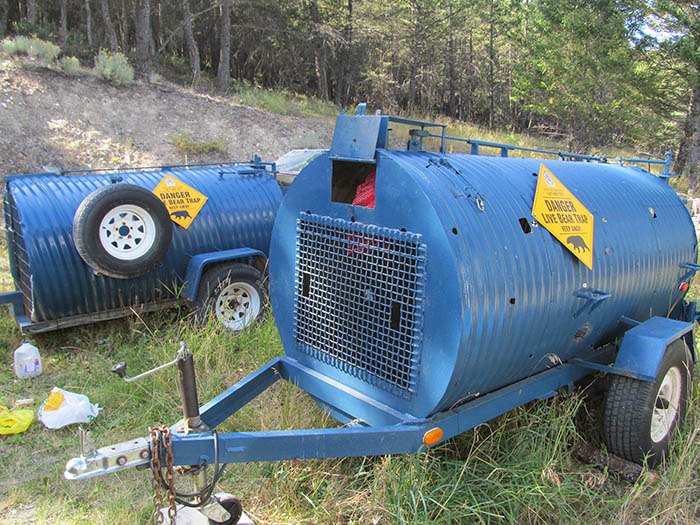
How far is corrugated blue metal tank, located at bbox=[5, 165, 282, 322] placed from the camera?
5.52 metres

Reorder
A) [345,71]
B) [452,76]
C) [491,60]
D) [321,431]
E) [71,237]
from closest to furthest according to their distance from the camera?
[321,431] < [71,237] < [345,71] < [452,76] < [491,60]

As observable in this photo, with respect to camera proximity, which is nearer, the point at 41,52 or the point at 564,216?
the point at 564,216

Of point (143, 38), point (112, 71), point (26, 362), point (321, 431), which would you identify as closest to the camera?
point (321, 431)

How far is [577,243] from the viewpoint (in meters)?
3.57

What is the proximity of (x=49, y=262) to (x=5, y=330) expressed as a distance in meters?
1.30

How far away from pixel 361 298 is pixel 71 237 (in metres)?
3.75

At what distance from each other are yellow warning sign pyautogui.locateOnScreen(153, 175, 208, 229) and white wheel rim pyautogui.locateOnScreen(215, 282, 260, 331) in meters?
0.93

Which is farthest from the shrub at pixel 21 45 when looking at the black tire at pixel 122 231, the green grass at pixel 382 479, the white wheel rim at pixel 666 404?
the white wheel rim at pixel 666 404

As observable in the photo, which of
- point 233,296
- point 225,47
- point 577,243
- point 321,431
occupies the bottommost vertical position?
point 233,296

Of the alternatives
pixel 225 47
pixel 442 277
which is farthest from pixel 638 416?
pixel 225 47

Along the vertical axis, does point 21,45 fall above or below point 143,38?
below

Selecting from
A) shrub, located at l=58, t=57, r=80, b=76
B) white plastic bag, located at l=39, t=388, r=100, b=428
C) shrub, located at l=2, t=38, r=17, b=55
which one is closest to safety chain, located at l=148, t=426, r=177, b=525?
white plastic bag, located at l=39, t=388, r=100, b=428

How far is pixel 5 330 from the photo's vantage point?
614cm

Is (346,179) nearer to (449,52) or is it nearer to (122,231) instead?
(122,231)
